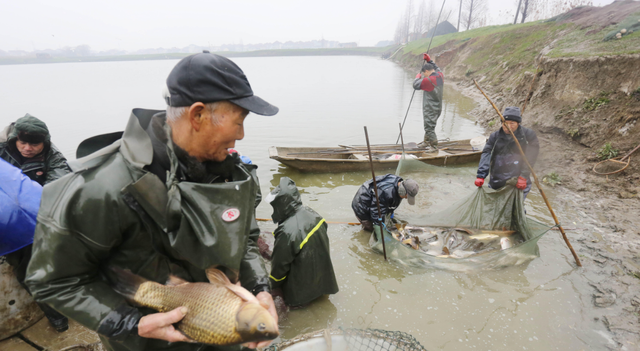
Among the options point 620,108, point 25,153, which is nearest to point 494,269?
point 25,153

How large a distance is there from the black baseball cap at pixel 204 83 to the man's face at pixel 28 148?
327cm

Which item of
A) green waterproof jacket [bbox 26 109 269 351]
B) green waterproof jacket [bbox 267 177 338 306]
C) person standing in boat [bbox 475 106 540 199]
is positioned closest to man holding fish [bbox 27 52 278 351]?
green waterproof jacket [bbox 26 109 269 351]

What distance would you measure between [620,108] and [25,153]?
39.1 feet

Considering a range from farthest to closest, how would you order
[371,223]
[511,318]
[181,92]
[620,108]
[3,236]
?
[620,108]
[371,223]
[511,318]
[3,236]
[181,92]

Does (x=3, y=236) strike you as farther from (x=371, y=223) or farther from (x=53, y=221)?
(x=371, y=223)

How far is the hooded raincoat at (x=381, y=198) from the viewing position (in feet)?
17.1

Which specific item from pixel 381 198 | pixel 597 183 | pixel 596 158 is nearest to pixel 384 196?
pixel 381 198

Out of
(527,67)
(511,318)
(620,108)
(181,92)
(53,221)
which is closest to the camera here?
(53,221)

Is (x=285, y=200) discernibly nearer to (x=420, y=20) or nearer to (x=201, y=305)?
(x=201, y=305)

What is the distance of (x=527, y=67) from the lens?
1625 cm

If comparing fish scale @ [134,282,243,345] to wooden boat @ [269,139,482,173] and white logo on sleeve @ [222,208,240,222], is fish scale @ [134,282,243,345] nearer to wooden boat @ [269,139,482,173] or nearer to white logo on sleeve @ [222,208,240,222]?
white logo on sleeve @ [222,208,240,222]

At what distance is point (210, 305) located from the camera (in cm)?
132

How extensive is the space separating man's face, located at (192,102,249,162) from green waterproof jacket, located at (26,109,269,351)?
0.13m

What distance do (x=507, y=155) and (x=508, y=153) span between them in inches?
1.5
